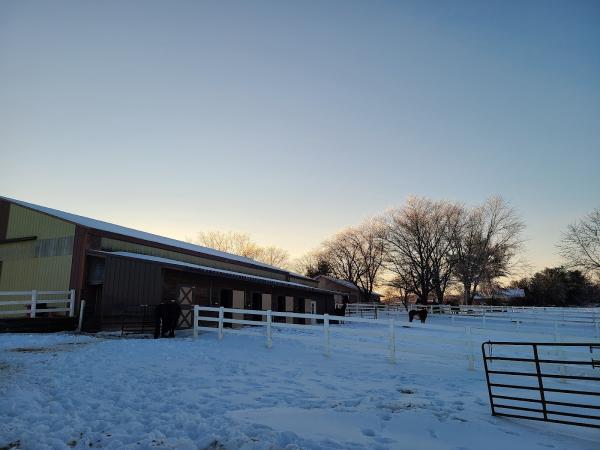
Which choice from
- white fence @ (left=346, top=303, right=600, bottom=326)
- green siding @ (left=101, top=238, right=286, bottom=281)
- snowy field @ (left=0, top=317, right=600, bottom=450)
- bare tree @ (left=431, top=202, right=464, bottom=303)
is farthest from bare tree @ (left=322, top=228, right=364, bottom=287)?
snowy field @ (left=0, top=317, right=600, bottom=450)

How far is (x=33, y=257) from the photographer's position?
22.5 meters

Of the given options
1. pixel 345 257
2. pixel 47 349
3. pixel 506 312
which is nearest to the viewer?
pixel 47 349

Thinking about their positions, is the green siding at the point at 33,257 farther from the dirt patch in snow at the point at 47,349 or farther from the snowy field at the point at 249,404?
the snowy field at the point at 249,404

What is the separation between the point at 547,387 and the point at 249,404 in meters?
6.75

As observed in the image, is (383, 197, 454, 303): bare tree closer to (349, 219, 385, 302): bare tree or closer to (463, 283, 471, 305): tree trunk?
(463, 283, 471, 305): tree trunk

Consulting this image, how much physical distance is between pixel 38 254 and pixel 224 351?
1488 centimetres

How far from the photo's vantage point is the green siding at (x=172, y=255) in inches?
882

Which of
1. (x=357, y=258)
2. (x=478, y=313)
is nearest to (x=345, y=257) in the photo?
(x=357, y=258)

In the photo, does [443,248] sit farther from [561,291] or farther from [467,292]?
[561,291]

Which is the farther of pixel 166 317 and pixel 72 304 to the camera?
pixel 72 304

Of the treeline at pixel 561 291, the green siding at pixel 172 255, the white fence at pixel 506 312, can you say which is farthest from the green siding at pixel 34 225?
the treeline at pixel 561 291

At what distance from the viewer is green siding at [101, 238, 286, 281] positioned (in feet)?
73.5

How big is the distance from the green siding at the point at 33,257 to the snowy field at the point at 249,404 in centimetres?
1032

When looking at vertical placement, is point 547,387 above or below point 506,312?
below
